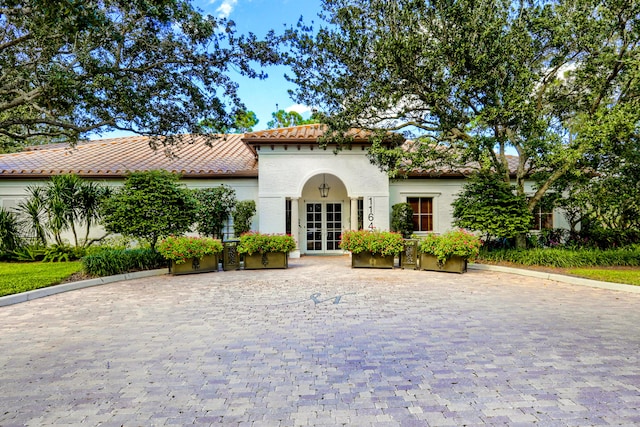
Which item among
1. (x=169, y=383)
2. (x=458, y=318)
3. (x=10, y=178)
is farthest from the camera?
(x=10, y=178)

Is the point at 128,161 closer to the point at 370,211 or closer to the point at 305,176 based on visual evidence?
the point at 305,176

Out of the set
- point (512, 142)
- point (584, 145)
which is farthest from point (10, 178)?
point (584, 145)

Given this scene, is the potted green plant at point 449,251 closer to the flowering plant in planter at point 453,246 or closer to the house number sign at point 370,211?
the flowering plant in planter at point 453,246

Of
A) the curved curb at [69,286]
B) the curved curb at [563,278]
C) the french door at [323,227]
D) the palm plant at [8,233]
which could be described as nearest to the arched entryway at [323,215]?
the french door at [323,227]

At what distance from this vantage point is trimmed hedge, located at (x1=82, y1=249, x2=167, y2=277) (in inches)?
326

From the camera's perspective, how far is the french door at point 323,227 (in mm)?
14414

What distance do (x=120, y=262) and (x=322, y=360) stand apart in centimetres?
737

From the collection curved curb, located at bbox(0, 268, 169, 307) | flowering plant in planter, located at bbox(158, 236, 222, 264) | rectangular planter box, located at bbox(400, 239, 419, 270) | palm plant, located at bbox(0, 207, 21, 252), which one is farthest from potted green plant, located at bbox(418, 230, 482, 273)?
palm plant, located at bbox(0, 207, 21, 252)

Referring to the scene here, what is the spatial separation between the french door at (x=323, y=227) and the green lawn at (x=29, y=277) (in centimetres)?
817

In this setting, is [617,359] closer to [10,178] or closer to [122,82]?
[122,82]

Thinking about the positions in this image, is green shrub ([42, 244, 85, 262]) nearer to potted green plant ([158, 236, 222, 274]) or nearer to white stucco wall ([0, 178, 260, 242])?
white stucco wall ([0, 178, 260, 242])

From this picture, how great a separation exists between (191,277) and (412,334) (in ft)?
20.9

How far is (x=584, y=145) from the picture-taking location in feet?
27.5

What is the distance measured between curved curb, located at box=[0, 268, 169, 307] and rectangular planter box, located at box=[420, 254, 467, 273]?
7214mm
